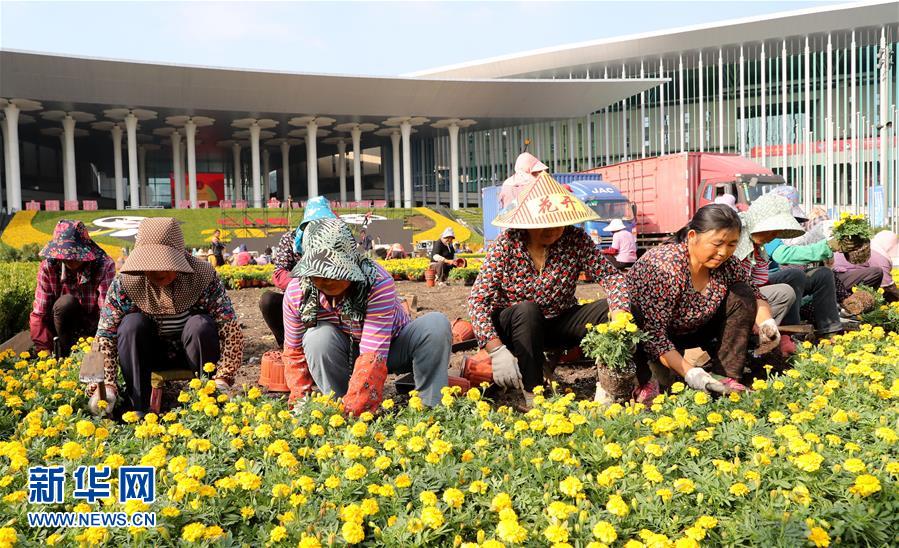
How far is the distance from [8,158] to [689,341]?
1514 inches

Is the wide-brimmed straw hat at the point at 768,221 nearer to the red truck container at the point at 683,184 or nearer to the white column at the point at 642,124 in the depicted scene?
the red truck container at the point at 683,184

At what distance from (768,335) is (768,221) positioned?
84cm

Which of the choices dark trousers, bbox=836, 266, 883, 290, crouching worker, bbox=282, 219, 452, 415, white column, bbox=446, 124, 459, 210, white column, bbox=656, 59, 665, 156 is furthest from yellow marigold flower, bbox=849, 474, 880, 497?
white column, bbox=446, 124, 459, 210

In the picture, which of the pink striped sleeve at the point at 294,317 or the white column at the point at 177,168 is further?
the white column at the point at 177,168

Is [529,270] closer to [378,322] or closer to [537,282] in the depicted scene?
[537,282]

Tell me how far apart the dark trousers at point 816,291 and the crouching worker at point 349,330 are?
2.87 metres

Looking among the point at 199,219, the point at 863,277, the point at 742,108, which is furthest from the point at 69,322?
the point at 742,108

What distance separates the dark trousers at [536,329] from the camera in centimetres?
345

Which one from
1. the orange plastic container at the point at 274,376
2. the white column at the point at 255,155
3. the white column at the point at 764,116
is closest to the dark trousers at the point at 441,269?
the orange plastic container at the point at 274,376

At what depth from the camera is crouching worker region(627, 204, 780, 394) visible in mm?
3518

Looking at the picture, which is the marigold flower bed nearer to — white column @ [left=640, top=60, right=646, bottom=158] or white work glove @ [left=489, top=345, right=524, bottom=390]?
white work glove @ [left=489, top=345, right=524, bottom=390]

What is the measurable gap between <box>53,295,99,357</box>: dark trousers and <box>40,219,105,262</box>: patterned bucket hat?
33cm

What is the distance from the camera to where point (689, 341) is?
3902mm

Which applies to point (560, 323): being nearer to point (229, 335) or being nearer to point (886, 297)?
point (229, 335)
